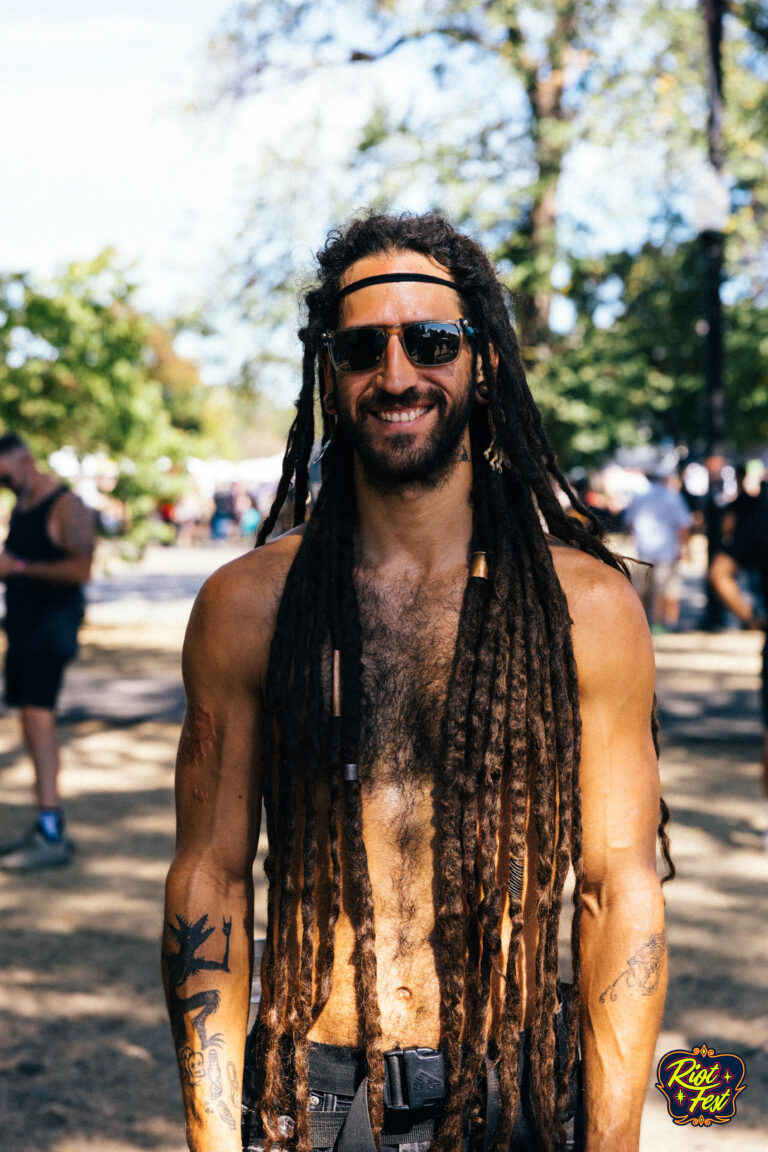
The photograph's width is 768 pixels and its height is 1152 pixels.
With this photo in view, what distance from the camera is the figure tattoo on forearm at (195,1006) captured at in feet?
6.63

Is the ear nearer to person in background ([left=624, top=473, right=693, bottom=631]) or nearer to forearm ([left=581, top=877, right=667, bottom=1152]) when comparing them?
forearm ([left=581, top=877, right=667, bottom=1152])

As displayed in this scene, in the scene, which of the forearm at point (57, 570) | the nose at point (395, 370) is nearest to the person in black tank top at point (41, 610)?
the forearm at point (57, 570)

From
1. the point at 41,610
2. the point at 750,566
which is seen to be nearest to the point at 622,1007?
the point at 750,566

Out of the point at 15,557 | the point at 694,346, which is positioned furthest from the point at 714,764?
the point at 694,346

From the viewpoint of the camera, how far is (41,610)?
6215 mm

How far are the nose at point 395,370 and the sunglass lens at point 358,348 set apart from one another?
0.02 meters

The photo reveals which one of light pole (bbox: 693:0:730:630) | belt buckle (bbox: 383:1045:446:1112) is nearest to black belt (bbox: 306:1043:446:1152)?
belt buckle (bbox: 383:1045:446:1112)

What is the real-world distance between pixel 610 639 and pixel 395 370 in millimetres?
592

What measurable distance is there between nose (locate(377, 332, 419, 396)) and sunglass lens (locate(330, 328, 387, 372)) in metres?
0.02

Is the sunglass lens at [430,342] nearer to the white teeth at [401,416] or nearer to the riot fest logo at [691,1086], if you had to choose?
the white teeth at [401,416]

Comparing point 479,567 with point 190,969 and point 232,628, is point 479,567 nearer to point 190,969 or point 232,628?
point 232,628

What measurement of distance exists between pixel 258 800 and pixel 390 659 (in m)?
0.34

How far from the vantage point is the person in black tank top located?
6016 mm

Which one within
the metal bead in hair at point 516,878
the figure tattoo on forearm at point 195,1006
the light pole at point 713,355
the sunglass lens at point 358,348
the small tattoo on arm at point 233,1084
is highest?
the light pole at point 713,355
